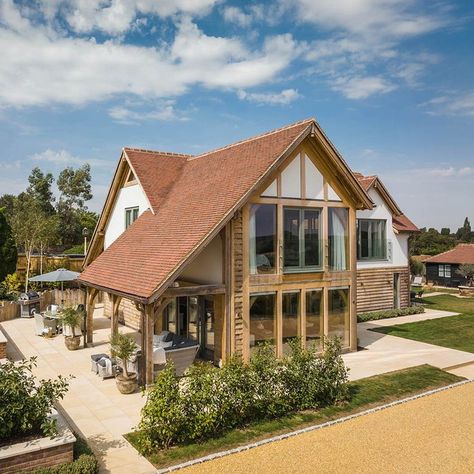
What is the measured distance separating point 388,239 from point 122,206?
1570 centimetres

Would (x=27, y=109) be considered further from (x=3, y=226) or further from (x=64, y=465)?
(x=64, y=465)

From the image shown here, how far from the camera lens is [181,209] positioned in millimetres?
16500

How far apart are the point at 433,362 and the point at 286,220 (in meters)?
7.30

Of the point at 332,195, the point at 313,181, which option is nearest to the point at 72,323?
the point at 313,181

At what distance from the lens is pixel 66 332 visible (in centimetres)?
1745

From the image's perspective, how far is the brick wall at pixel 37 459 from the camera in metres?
7.06

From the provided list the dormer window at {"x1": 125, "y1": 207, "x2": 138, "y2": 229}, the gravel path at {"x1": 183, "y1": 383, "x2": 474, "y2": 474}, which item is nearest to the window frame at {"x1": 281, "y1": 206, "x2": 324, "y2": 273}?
the gravel path at {"x1": 183, "y1": 383, "x2": 474, "y2": 474}

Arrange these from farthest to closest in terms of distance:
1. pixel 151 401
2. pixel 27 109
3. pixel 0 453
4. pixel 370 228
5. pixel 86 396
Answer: pixel 370 228 < pixel 27 109 < pixel 86 396 < pixel 151 401 < pixel 0 453

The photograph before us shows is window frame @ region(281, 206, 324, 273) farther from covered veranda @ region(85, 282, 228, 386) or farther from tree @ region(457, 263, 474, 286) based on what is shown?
tree @ region(457, 263, 474, 286)

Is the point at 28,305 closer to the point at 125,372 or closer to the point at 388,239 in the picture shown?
the point at 125,372

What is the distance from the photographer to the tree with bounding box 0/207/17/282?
2972cm

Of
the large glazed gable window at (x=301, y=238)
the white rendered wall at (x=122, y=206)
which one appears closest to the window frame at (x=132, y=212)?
the white rendered wall at (x=122, y=206)

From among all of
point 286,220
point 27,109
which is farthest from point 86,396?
point 27,109

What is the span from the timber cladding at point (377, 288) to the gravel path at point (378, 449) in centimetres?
1460
